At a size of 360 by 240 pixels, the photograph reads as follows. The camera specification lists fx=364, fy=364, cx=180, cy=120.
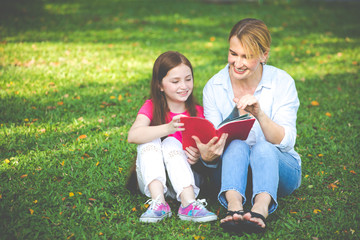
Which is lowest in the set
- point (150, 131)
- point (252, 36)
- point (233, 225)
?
point (233, 225)

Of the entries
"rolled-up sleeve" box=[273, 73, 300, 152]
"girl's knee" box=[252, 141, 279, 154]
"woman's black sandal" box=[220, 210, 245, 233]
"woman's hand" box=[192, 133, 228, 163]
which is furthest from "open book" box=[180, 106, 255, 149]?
"woman's black sandal" box=[220, 210, 245, 233]

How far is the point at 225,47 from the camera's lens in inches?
331

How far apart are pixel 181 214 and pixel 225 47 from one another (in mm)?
6156

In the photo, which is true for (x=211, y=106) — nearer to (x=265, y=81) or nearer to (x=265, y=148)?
(x=265, y=81)

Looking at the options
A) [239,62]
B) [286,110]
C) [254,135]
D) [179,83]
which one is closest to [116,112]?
[179,83]

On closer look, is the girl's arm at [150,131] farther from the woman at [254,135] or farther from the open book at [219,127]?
the woman at [254,135]

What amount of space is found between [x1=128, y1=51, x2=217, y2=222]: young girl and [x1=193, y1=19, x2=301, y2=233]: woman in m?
0.20

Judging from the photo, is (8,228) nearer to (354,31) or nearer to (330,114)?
(330,114)

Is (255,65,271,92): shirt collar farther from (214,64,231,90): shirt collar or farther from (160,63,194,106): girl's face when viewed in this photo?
(160,63,194,106): girl's face

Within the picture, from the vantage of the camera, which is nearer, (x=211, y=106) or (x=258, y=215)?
(x=258, y=215)

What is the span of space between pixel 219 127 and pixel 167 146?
0.54 m

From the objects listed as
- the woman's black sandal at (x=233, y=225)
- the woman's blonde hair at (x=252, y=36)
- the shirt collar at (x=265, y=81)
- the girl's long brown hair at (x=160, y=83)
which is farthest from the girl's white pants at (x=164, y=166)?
the woman's blonde hair at (x=252, y=36)

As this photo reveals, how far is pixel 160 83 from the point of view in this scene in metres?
3.23

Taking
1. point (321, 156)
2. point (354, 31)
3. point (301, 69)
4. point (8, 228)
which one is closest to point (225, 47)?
point (301, 69)
